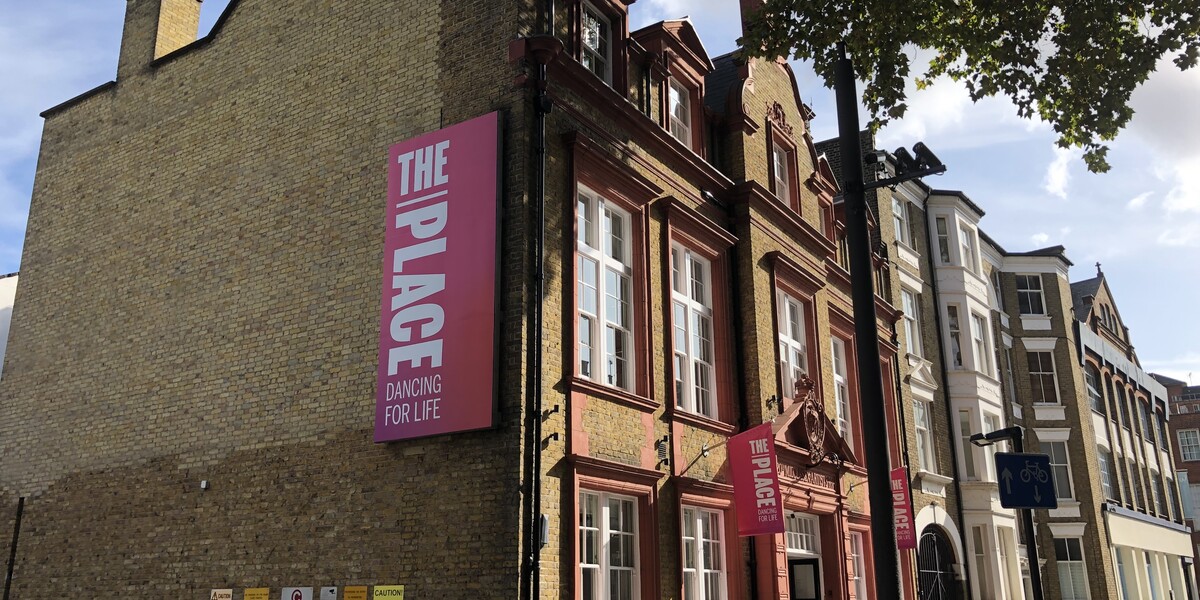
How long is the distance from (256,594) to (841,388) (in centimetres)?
1371

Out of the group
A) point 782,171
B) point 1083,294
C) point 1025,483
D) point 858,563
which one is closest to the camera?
point 1025,483

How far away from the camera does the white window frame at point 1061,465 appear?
33281mm

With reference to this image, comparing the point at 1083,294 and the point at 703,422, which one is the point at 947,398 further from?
the point at 1083,294

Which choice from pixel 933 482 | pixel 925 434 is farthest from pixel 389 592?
pixel 925 434

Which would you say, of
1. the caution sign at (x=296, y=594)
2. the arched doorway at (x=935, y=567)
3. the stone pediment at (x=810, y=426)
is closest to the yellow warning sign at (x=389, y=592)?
the caution sign at (x=296, y=594)

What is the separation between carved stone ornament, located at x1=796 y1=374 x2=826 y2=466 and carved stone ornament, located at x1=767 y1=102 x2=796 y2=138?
5669 mm

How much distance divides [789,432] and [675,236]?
4.46m

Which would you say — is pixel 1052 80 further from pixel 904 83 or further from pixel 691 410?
pixel 691 410

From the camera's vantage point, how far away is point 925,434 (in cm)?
2798

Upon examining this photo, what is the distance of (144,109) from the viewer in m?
18.5

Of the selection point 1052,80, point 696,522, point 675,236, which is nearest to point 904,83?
point 1052,80

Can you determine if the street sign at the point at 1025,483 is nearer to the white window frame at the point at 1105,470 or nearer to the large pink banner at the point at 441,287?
the large pink banner at the point at 441,287

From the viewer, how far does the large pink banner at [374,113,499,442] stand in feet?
41.4

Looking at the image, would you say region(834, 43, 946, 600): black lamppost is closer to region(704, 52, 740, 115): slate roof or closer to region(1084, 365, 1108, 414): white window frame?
region(704, 52, 740, 115): slate roof
